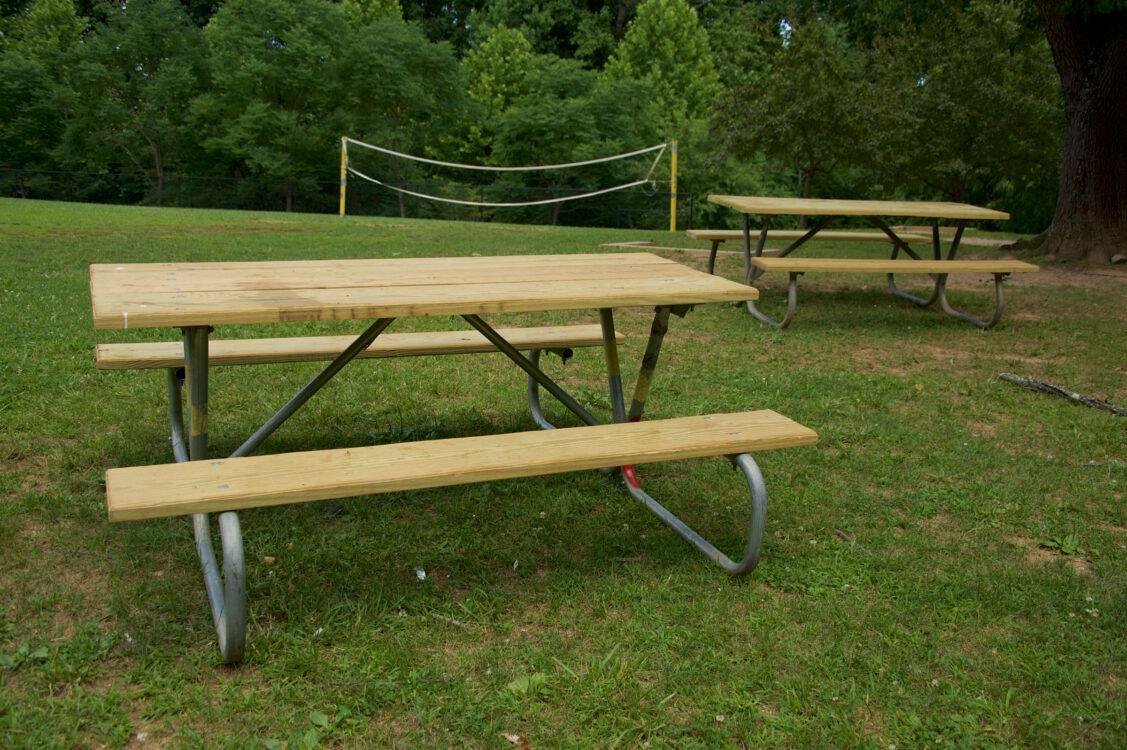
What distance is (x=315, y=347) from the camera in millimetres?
→ 3664

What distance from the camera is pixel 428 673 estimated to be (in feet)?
7.72

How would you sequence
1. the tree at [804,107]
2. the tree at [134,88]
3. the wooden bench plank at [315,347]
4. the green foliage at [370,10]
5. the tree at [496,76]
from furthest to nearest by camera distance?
the green foliage at [370,10], the tree at [496,76], the tree at [134,88], the tree at [804,107], the wooden bench plank at [315,347]

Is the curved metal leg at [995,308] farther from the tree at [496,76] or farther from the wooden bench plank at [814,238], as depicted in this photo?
the tree at [496,76]

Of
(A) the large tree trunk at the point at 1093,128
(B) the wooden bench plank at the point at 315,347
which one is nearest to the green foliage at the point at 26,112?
(A) the large tree trunk at the point at 1093,128

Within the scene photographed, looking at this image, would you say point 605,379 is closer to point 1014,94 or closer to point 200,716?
point 200,716

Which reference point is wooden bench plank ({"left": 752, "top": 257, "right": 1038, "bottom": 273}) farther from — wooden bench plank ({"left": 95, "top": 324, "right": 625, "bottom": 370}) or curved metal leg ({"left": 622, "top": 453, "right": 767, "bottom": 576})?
curved metal leg ({"left": 622, "top": 453, "right": 767, "bottom": 576})

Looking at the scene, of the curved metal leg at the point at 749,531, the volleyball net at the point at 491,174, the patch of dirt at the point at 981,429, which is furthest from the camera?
the volleyball net at the point at 491,174

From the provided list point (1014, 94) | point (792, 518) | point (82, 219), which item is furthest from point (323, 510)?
point (1014, 94)

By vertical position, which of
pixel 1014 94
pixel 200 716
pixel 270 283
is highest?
pixel 1014 94

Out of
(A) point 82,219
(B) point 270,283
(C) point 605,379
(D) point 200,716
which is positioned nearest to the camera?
(D) point 200,716

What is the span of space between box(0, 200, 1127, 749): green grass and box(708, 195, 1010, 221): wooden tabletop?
2.36 metres

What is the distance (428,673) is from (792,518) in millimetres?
1622

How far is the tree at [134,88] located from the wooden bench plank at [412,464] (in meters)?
30.5

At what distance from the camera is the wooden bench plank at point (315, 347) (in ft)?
11.3
